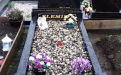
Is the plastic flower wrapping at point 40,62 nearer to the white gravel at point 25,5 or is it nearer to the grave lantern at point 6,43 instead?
the grave lantern at point 6,43

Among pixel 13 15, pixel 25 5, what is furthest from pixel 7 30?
pixel 25 5

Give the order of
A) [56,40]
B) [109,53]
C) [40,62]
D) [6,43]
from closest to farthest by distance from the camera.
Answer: [40,62] < [6,43] < [56,40] < [109,53]

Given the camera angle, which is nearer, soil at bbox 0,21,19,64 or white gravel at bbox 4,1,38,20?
soil at bbox 0,21,19,64

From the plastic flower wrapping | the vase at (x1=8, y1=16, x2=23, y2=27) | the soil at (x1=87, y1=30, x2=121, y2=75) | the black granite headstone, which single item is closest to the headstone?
the vase at (x1=8, y1=16, x2=23, y2=27)

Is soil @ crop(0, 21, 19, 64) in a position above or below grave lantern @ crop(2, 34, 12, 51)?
above

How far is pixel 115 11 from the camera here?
781cm

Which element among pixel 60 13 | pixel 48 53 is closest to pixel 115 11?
pixel 60 13

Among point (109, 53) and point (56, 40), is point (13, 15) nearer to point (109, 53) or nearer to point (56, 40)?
point (56, 40)

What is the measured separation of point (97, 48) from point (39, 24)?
238cm

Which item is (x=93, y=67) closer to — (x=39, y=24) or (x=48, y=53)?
(x=48, y=53)

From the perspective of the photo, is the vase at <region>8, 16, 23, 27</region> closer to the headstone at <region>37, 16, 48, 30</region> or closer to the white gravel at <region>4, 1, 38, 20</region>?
the headstone at <region>37, 16, 48, 30</region>

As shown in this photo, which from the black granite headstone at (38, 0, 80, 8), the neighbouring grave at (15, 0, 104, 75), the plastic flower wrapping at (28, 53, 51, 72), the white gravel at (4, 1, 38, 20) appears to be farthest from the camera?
the white gravel at (4, 1, 38, 20)

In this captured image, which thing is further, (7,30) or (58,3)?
(58,3)

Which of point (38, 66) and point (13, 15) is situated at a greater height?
point (13, 15)
